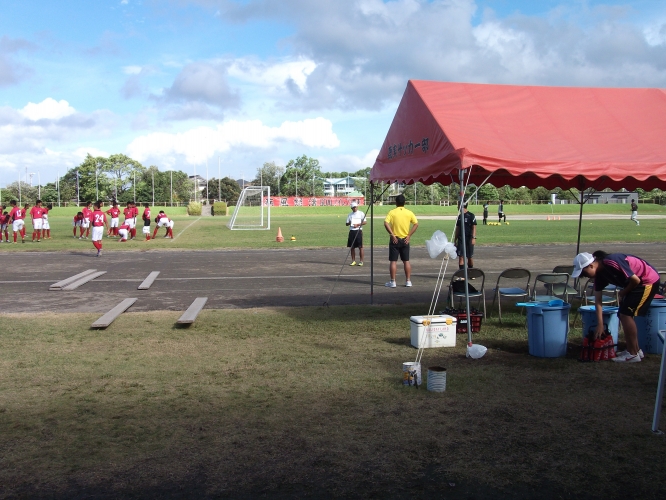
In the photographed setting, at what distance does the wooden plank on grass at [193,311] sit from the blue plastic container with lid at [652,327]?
652 cm

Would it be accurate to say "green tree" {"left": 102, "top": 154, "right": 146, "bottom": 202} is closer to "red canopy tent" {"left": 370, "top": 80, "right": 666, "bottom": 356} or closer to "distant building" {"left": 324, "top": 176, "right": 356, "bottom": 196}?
"distant building" {"left": 324, "top": 176, "right": 356, "bottom": 196}

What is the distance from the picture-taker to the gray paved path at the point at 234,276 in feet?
40.5

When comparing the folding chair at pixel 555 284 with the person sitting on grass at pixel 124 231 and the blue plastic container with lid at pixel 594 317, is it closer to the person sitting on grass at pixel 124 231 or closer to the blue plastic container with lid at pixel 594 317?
the blue plastic container with lid at pixel 594 317

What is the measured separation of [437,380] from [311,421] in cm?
153

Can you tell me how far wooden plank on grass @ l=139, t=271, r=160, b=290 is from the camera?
1395cm

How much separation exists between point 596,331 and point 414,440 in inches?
141

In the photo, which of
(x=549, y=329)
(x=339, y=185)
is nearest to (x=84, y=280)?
(x=549, y=329)

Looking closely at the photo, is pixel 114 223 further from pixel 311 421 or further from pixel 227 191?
pixel 227 191

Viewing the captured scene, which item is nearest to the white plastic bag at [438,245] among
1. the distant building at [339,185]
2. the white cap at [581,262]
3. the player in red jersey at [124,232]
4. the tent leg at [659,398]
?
the white cap at [581,262]

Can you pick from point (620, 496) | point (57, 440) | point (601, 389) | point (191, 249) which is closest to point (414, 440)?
point (620, 496)

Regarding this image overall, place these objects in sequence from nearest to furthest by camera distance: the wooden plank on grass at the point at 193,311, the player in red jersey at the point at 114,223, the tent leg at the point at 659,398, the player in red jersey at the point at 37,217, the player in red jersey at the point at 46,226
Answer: the tent leg at the point at 659,398 < the wooden plank on grass at the point at 193,311 < the player in red jersey at the point at 37,217 < the player in red jersey at the point at 46,226 < the player in red jersey at the point at 114,223

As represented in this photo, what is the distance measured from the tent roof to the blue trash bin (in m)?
1.75

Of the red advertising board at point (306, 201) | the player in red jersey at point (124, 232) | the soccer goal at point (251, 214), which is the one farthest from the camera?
the red advertising board at point (306, 201)

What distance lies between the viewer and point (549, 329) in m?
7.66
